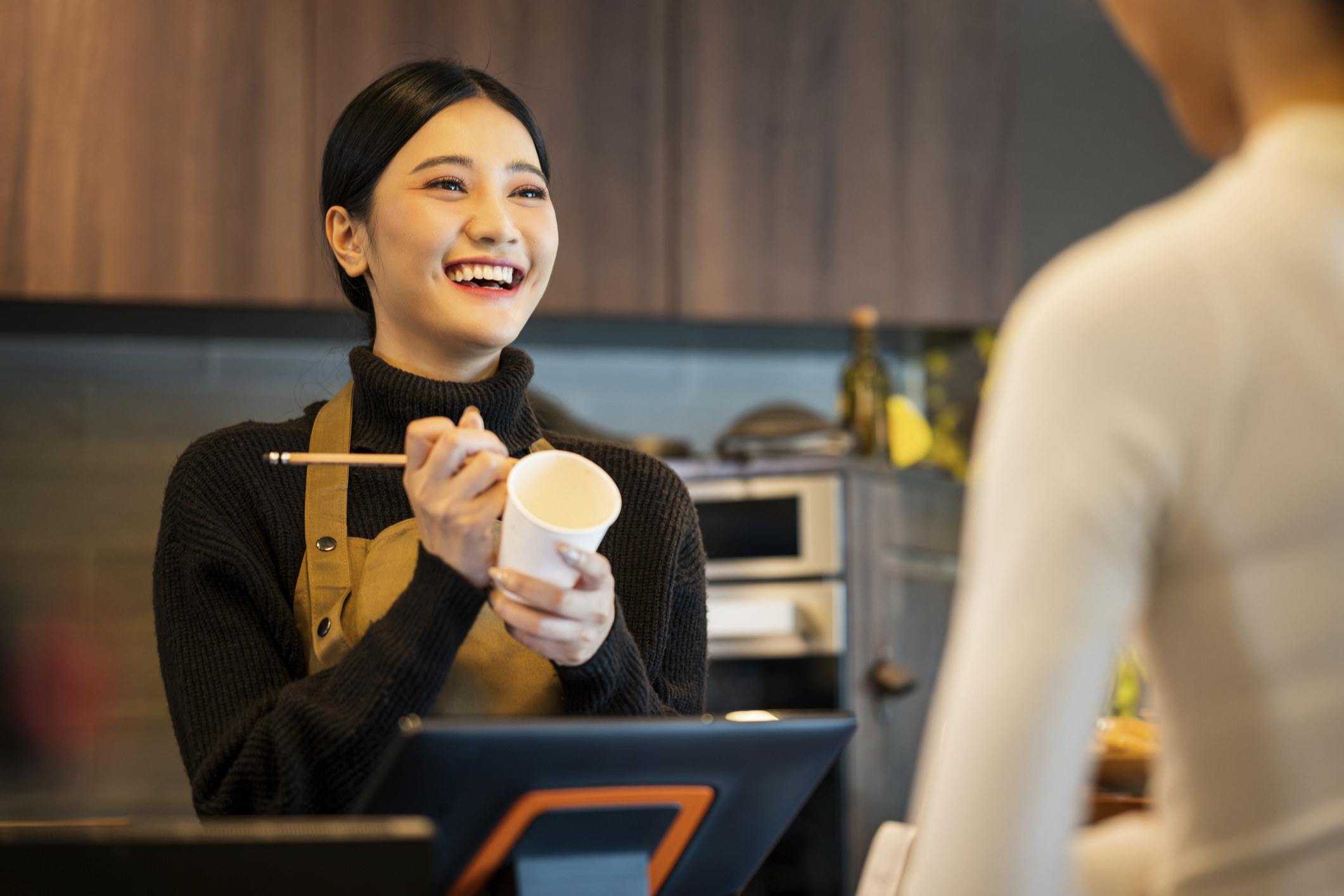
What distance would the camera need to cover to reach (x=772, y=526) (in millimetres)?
2742

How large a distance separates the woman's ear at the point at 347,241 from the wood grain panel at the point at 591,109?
54.5 inches

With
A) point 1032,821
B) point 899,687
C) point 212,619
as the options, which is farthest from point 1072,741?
point 899,687

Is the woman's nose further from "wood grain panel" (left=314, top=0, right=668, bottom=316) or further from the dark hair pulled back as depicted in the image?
"wood grain panel" (left=314, top=0, right=668, bottom=316)

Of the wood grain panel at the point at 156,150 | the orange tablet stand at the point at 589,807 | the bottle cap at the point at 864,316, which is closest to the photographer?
the orange tablet stand at the point at 589,807

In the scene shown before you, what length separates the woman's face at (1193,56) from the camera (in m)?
0.61

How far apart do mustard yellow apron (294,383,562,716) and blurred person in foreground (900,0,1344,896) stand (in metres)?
0.63

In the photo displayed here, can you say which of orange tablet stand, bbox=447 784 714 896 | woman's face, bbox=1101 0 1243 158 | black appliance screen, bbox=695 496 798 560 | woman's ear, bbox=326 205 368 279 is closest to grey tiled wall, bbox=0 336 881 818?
black appliance screen, bbox=695 496 798 560

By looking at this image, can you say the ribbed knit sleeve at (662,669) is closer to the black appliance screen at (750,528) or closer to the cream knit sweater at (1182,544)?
the cream knit sweater at (1182,544)

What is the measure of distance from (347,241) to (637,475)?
0.38 meters

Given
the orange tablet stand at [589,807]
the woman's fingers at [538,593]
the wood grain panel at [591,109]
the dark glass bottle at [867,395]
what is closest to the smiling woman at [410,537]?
the woman's fingers at [538,593]

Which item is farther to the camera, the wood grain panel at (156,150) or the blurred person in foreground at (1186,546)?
the wood grain panel at (156,150)

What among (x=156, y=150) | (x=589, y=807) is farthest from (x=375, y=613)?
(x=156, y=150)

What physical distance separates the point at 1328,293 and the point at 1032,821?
9.6 inches

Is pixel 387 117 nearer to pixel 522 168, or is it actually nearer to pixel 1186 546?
pixel 522 168
